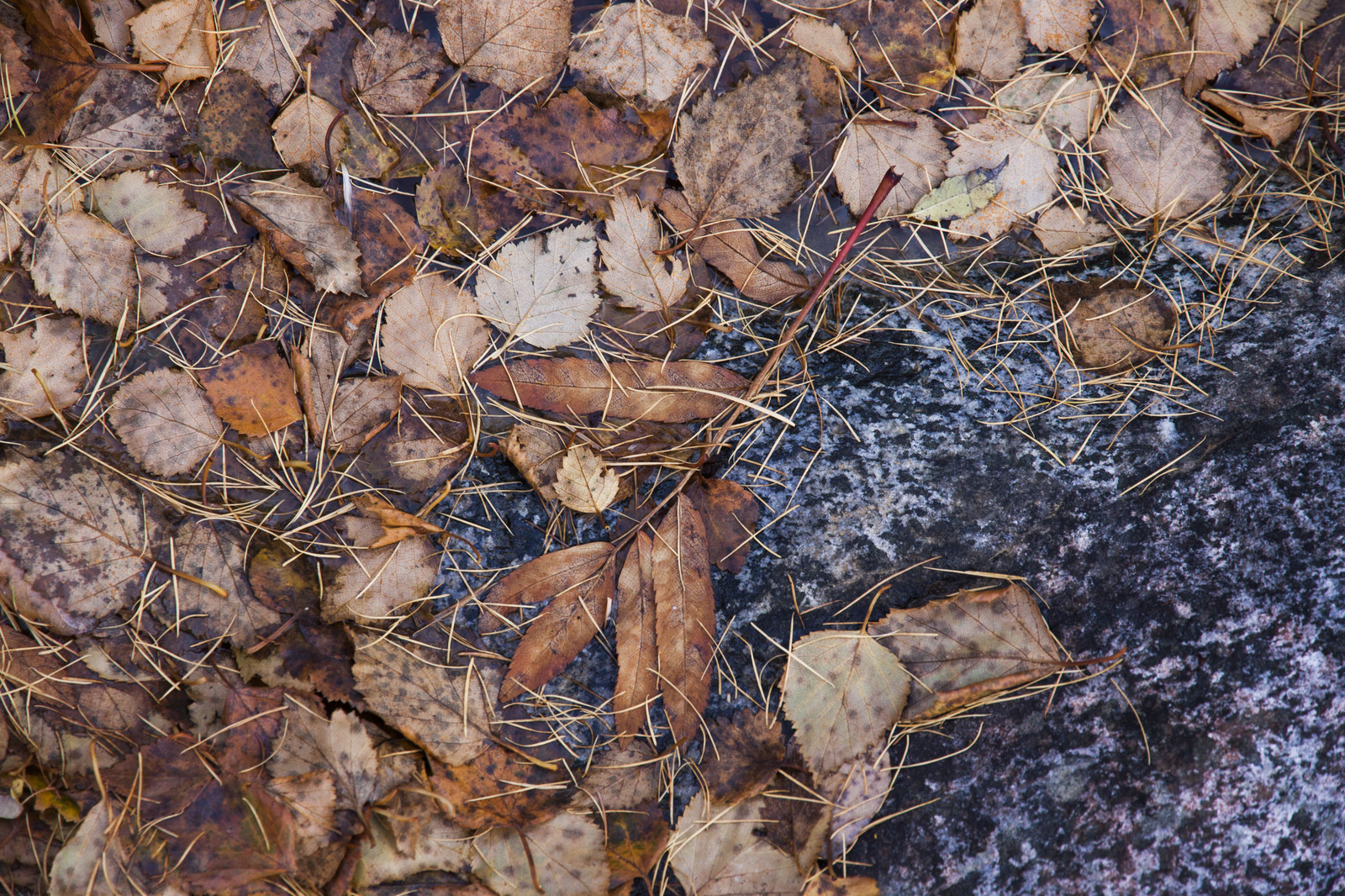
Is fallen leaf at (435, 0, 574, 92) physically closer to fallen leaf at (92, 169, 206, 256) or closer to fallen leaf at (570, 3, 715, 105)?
fallen leaf at (570, 3, 715, 105)

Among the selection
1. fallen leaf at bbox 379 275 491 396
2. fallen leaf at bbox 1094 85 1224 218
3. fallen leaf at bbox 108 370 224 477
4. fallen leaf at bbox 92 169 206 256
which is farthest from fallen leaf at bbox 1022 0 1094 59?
fallen leaf at bbox 108 370 224 477

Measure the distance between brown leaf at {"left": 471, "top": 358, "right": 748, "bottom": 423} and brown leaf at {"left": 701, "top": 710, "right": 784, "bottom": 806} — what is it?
0.77 meters

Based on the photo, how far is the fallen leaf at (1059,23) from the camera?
1.87 meters

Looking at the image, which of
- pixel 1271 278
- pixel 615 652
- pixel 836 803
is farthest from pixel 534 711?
pixel 1271 278

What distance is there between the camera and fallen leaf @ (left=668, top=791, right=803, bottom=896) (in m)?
1.54

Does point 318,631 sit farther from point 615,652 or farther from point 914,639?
point 914,639

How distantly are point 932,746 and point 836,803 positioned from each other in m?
0.26

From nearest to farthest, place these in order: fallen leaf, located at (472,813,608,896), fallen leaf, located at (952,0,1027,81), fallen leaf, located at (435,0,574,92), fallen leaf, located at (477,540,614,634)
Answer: fallen leaf, located at (472,813,608,896) < fallen leaf, located at (477,540,614,634) < fallen leaf, located at (435,0,574,92) < fallen leaf, located at (952,0,1027,81)

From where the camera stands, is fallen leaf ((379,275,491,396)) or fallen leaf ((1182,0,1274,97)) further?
fallen leaf ((1182,0,1274,97))

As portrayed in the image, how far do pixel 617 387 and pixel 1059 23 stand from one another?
5.31 ft

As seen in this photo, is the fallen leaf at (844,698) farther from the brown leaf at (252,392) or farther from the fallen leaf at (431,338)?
the brown leaf at (252,392)

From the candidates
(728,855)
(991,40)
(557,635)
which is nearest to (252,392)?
(557,635)

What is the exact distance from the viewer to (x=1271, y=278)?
181cm

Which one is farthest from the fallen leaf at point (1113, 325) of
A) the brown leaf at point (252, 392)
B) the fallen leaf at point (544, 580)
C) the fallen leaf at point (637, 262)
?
the brown leaf at point (252, 392)
